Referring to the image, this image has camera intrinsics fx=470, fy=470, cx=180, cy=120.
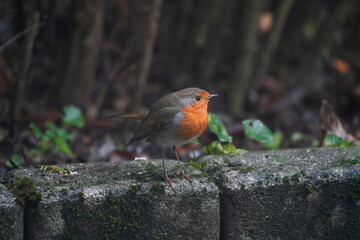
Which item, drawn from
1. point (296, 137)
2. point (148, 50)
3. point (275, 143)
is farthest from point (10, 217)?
point (296, 137)

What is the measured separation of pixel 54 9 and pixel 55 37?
553 millimetres

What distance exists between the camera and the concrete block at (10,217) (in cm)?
210

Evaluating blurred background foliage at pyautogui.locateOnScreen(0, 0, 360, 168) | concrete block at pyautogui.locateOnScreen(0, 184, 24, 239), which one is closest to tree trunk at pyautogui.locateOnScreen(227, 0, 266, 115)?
blurred background foliage at pyautogui.locateOnScreen(0, 0, 360, 168)

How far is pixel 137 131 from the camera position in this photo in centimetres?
279

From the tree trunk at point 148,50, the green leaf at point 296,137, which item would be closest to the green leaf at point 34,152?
the tree trunk at point 148,50

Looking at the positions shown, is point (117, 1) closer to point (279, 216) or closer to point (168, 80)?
point (168, 80)

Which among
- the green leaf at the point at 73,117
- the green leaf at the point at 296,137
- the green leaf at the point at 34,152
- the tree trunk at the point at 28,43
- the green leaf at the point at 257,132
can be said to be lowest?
the green leaf at the point at 34,152

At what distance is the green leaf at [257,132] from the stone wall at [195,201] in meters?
0.46

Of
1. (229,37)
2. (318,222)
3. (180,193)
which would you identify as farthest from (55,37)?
(318,222)

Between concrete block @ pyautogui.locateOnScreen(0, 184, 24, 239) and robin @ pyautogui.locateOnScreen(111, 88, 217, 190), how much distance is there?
82 centimetres

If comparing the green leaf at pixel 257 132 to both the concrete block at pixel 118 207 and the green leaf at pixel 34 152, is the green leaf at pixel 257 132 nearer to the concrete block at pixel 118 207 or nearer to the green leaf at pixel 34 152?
the concrete block at pixel 118 207

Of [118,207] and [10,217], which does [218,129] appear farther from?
[10,217]

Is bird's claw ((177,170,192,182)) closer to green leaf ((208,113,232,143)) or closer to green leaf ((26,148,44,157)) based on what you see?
green leaf ((208,113,232,143))

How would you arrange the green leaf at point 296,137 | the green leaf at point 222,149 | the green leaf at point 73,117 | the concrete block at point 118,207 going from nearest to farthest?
the concrete block at point 118,207 → the green leaf at point 222,149 → the green leaf at point 73,117 → the green leaf at point 296,137
